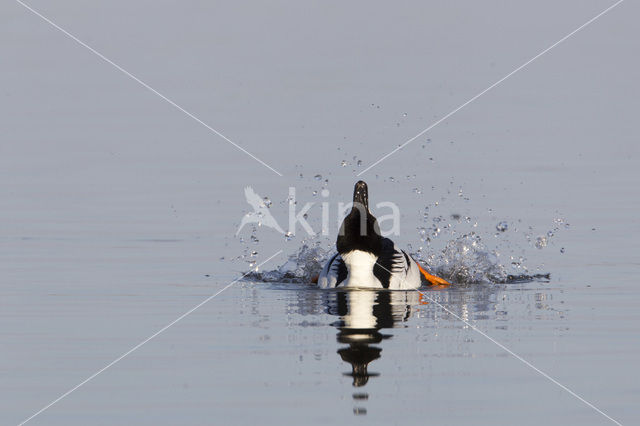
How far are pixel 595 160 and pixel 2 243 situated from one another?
46.6 feet

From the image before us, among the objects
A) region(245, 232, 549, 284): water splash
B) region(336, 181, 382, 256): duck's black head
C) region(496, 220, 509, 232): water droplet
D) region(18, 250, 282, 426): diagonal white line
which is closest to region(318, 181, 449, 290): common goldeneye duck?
region(336, 181, 382, 256): duck's black head

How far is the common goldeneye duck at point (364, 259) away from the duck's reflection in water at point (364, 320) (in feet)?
0.70

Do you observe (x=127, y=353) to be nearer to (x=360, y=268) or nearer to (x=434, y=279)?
(x=360, y=268)

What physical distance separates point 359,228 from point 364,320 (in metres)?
2.59

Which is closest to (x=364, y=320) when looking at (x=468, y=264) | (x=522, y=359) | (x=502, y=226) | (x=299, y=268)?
(x=522, y=359)

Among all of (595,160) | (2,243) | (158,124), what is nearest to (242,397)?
(2,243)

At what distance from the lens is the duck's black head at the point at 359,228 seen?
52.3 ft

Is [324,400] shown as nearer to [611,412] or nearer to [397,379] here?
[397,379]

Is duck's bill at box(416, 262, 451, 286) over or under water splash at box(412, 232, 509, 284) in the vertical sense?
under

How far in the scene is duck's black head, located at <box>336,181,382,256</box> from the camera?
15930 millimetres

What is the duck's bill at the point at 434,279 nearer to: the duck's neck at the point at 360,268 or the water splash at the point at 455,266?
the water splash at the point at 455,266

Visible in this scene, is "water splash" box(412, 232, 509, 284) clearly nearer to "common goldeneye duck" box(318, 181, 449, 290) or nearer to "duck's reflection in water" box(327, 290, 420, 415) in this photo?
"common goldeneye duck" box(318, 181, 449, 290)

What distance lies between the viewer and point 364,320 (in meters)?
13.8

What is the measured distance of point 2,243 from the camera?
19375mm
